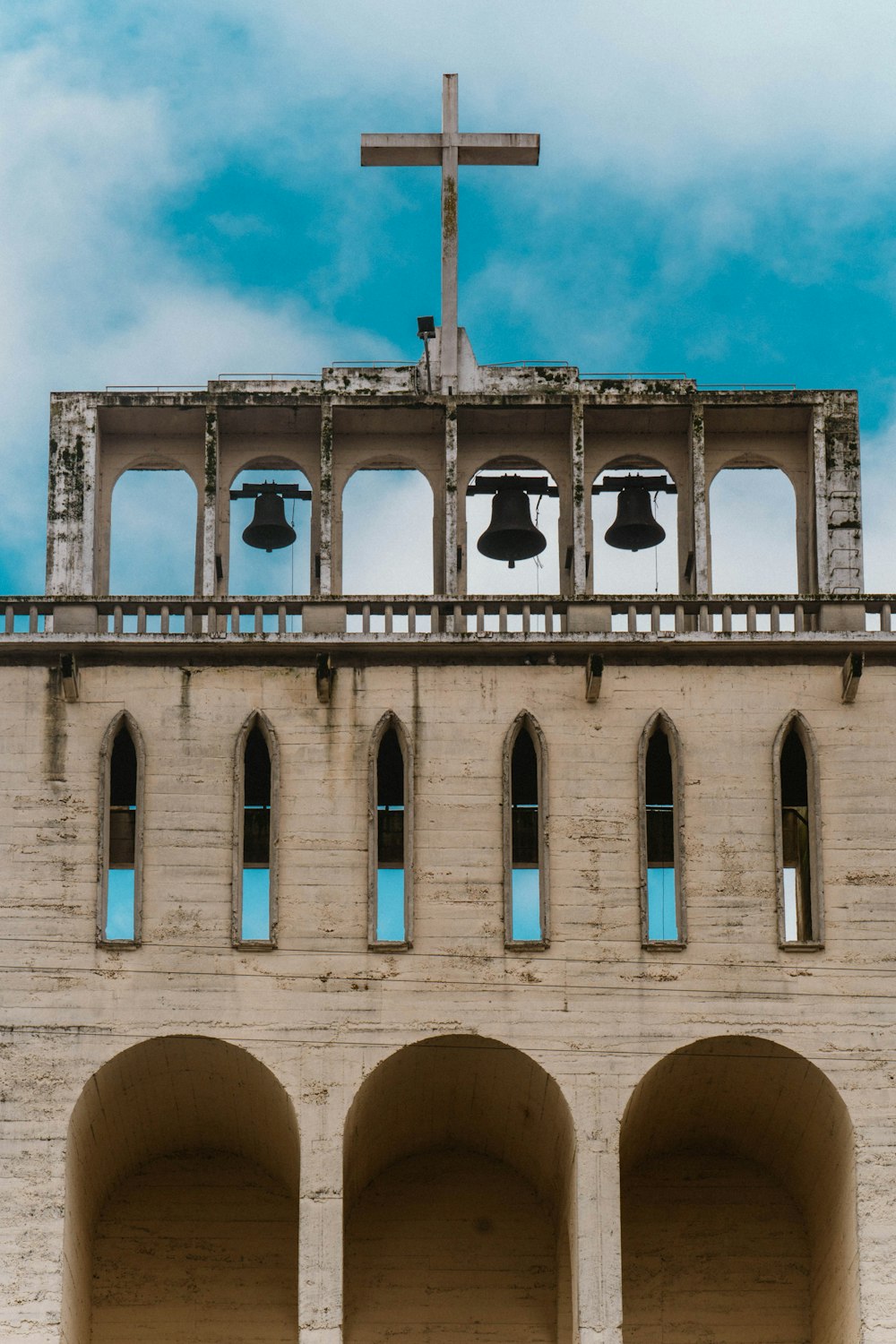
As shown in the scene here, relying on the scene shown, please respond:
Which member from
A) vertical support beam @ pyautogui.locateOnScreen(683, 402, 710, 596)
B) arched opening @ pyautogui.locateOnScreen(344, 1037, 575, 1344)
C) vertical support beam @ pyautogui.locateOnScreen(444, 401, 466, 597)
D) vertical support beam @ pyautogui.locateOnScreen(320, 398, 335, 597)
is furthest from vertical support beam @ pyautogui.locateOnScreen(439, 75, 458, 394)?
arched opening @ pyautogui.locateOnScreen(344, 1037, 575, 1344)

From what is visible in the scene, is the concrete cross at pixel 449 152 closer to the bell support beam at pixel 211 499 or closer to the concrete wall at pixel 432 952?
the bell support beam at pixel 211 499

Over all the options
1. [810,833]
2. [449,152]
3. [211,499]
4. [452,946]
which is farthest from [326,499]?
[810,833]

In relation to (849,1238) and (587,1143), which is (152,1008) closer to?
(587,1143)

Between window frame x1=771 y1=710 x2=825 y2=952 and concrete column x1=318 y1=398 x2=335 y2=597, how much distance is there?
6442 millimetres

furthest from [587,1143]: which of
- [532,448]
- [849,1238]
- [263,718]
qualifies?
[532,448]

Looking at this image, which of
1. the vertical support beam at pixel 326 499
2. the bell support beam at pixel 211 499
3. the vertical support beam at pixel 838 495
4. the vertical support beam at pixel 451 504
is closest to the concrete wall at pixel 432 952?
the vertical support beam at pixel 451 504

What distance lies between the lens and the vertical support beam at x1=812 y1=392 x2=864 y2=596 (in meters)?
47.9

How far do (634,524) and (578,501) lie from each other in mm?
1551

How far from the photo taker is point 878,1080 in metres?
44.8

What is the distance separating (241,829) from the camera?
45781mm

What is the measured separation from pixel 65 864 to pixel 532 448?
8813 millimetres

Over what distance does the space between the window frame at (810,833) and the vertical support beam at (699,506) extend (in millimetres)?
2584

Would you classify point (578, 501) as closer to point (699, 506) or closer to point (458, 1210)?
point (699, 506)

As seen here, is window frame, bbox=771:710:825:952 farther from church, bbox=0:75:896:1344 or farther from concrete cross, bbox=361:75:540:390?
concrete cross, bbox=361:75:540:390
